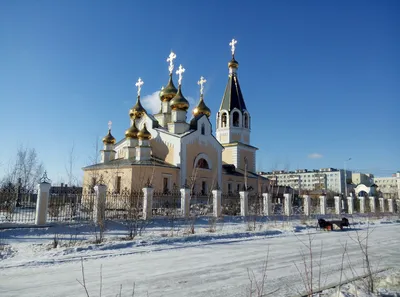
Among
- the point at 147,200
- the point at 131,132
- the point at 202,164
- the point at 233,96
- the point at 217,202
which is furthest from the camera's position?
the point at 233,96

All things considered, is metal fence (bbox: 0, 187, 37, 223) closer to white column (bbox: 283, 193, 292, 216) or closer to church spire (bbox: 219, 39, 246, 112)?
white column (bbox: 283, 193, 292, 216)

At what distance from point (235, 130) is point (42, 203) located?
25873 millimetres

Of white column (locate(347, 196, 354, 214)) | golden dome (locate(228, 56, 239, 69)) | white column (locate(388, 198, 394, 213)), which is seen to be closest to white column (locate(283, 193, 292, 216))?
white column (locate(347, 196, 354, 214))

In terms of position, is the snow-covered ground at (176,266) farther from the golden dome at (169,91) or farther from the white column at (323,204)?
the golden dome at (169,91)

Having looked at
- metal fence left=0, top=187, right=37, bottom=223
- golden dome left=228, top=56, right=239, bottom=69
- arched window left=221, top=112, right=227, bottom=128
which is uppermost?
golden dome left=228, top=56, right=239, bottom=69

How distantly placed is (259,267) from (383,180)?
109 meters

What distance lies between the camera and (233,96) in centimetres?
3700

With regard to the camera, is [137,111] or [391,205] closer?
[391,205]

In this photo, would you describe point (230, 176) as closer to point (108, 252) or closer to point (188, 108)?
point (188, 108)

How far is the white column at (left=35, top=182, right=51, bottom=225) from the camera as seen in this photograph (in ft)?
40.9

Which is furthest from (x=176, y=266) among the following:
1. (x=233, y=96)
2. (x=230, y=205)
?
(x=233, y=96)

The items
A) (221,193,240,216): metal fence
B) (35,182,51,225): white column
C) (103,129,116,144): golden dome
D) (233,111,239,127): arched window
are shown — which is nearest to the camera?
(35,182,51,225): white column

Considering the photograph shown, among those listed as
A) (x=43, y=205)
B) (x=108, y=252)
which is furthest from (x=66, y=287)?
(x=43, y=205)

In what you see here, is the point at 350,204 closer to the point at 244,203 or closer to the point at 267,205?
the point at 267,205
